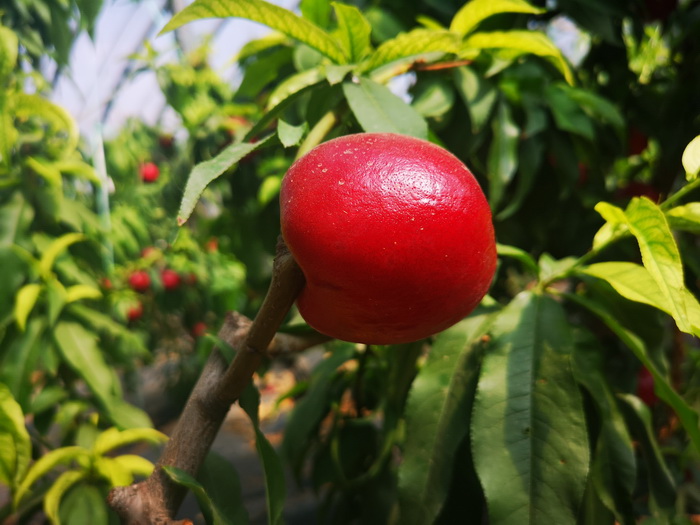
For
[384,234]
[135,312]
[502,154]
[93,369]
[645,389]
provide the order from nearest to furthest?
[384,234] → [502,154] → [93,369] → [645,389] → [135,312]

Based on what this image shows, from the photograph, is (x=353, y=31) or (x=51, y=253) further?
(x=51, y=253)

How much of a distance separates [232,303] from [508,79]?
1769 millimetres

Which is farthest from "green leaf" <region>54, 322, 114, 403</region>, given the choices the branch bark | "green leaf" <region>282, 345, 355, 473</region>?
the branch bark

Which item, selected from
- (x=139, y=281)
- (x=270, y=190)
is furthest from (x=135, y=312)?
(x=270, y=190)

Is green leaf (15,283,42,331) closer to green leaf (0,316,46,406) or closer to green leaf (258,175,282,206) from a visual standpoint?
green leaf (0,316,46,406)

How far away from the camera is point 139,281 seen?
237cm

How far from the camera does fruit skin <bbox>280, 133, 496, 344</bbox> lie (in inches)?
12.2

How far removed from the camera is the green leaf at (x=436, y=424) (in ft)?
1.47

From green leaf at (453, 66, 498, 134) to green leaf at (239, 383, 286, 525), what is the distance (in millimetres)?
376

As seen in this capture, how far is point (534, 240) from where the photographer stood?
0.86 metres

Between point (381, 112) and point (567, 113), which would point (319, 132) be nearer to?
point (381, 112)

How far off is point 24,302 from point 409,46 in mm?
551

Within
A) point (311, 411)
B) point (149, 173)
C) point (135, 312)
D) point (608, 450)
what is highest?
point (608, 450)

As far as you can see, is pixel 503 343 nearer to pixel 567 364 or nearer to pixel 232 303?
pixel 567 364
